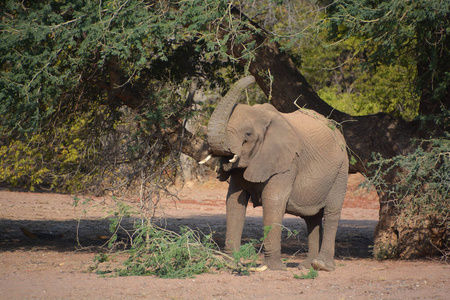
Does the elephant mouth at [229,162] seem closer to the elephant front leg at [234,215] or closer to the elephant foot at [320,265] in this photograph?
the elephant front leg at [234,215]

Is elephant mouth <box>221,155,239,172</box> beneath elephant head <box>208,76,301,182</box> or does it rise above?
beneath

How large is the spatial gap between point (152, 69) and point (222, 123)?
393 centimetres

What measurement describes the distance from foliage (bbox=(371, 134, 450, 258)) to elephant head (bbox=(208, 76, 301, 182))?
1.96 meters

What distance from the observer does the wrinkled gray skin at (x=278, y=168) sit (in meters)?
7.90

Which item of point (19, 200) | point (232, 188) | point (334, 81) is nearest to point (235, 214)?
point (232, 188)

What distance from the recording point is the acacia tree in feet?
29.4

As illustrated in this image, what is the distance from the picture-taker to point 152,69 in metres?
11.2

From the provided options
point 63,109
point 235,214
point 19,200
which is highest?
point 63,109

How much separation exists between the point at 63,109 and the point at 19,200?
353 inches

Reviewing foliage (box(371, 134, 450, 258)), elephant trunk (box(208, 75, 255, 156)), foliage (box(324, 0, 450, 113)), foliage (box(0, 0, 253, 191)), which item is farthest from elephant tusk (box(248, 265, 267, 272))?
foliage (box(324, 0, 450, 113))

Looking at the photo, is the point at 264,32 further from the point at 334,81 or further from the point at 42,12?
the point at 334,81

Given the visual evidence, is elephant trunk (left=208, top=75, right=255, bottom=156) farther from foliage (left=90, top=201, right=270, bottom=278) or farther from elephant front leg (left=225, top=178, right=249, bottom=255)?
foliage (left=90, top=201, right=270, bottom=278)

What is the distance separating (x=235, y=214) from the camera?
27.7 ft

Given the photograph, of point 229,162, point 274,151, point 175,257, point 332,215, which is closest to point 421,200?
point 332,215
